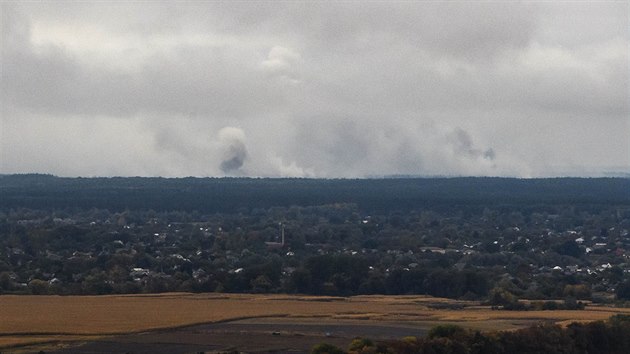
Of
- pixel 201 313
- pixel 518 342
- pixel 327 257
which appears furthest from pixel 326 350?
pixel 327 257

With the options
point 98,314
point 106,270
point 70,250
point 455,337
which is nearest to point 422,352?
point 455,337

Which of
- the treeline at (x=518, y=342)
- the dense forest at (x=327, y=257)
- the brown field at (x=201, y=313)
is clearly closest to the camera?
the treeline at (x=518, y=342)

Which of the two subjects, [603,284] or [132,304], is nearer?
[132,304]

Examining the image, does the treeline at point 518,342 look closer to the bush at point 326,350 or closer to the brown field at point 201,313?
the bush at point 326,350

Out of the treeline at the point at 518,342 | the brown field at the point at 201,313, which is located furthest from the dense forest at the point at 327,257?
the treeline at the point at 518,342

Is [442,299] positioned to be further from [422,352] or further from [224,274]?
[422,352]

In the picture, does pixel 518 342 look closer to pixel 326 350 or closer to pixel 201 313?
pixel 326 350

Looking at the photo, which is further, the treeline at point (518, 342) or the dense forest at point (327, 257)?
the dense forest at point (327, 257)
